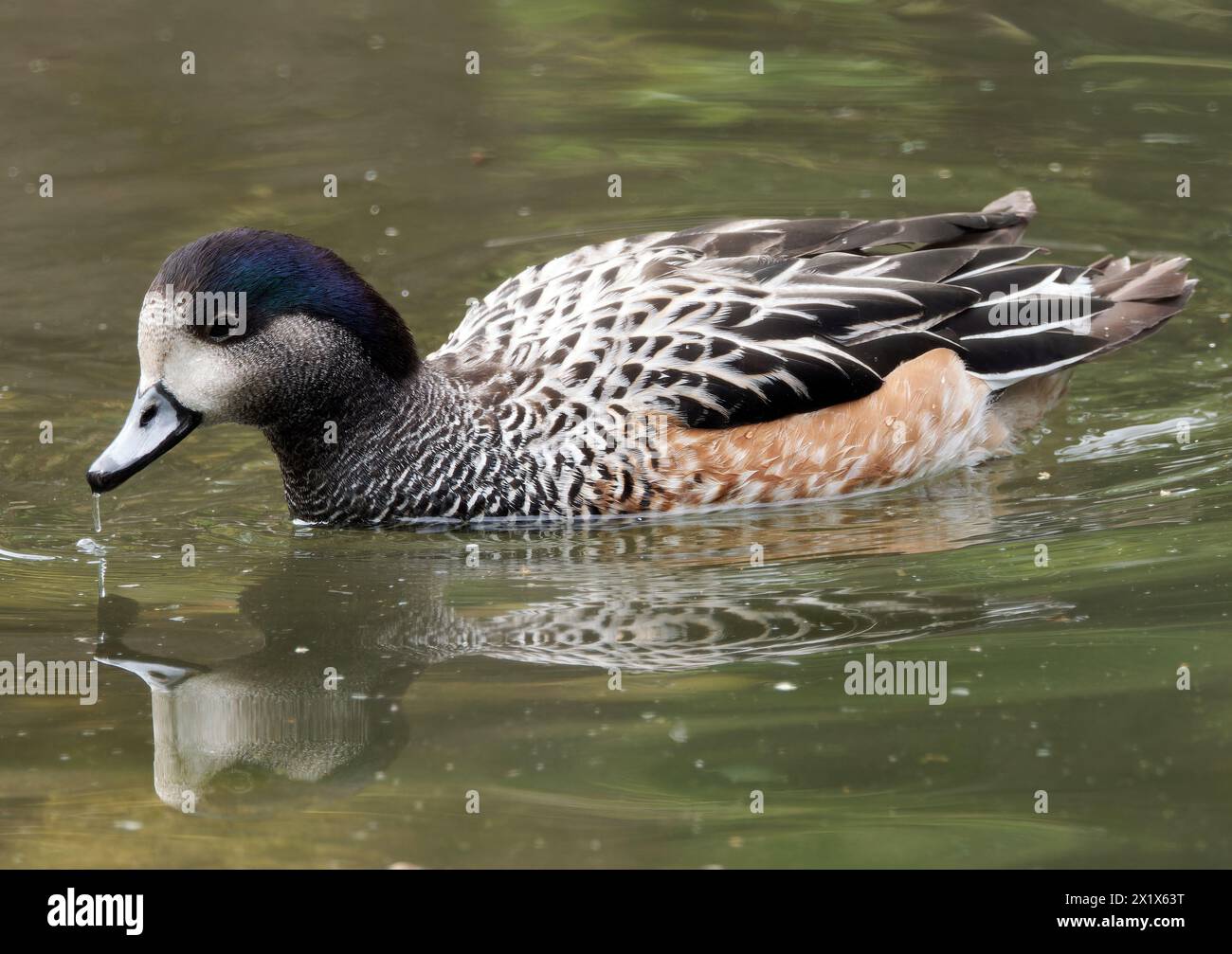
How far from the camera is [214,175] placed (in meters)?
13.7

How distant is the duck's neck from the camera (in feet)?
30.2

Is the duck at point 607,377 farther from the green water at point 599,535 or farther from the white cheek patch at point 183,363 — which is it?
the green water at point 599,535

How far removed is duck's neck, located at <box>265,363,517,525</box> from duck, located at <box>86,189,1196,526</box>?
0.03ft

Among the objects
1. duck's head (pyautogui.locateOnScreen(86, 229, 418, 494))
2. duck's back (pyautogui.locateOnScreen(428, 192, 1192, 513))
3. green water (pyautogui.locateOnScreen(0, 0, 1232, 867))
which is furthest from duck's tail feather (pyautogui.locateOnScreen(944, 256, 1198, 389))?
duck's head (pyautogui.locateOnScreen(86, 229, 418, 494))

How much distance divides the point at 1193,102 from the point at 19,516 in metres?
9.57

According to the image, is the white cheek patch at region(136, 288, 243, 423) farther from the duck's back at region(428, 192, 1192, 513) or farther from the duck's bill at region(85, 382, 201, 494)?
the duck's back at region(428, 192, 1192, 513)

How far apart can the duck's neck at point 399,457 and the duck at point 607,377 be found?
11mm

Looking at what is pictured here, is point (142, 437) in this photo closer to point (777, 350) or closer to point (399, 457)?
point (399, 457)

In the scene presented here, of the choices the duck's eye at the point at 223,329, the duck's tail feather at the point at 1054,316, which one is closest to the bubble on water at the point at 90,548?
the duck's eye at the point at 223,329

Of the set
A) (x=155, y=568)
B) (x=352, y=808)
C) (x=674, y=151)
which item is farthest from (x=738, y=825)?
(x=674, y=151)

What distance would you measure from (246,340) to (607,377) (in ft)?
5.75

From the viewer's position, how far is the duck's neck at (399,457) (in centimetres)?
921

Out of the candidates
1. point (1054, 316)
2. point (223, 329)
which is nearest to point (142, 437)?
point (223, 329)

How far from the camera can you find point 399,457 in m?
9.27
